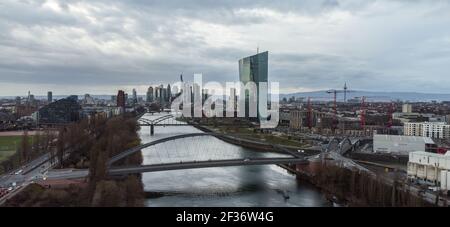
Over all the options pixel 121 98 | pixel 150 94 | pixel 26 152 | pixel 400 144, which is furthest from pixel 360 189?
pixel 150 94

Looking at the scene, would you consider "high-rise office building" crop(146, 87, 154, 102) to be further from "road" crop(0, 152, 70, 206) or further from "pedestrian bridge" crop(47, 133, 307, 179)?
"road" crop(0, 152, 70, 206)

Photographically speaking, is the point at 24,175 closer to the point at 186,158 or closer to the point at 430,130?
the point at 186,158

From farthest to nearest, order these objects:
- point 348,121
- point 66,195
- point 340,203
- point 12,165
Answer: point 348,121 → point 12,165 → point 340,203 → point 66,195

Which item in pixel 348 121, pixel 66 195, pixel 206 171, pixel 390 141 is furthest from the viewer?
pixel 348 121

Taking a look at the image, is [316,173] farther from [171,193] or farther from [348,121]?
[348,121]

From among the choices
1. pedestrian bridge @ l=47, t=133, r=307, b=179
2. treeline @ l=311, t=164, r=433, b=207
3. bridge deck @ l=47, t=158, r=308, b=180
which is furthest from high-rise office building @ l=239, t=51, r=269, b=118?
treeline @ l=311, t=164, r=433, b=207

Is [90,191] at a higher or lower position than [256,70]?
lower
